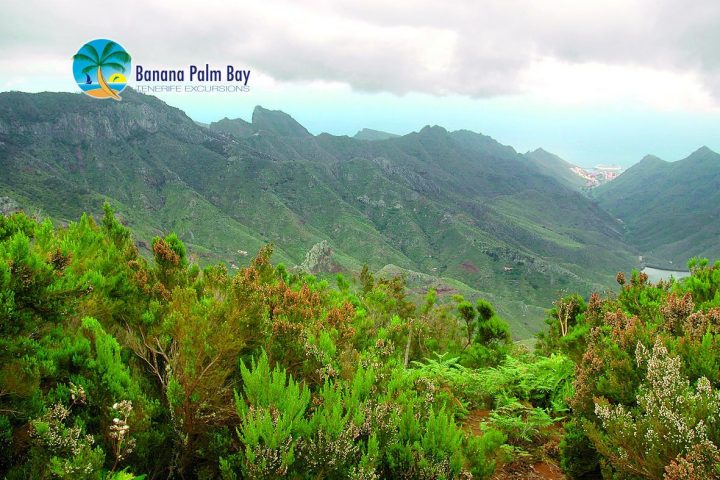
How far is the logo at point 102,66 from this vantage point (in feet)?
164

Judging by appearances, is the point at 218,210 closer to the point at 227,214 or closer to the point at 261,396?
the point at 227,214

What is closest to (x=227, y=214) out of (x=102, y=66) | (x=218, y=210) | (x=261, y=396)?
(x=218, y=210)

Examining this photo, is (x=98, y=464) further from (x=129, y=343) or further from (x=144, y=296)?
(x=144, y=296)

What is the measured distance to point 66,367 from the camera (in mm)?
3947

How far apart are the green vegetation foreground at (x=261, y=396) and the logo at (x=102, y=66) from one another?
177ft

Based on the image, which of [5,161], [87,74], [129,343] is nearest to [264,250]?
[129,343]

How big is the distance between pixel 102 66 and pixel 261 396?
60.2 metres

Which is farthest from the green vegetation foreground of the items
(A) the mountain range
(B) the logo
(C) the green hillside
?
(C) the green hillside

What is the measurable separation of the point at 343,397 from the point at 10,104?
232 metres

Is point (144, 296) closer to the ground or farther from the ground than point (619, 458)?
farther from the ground

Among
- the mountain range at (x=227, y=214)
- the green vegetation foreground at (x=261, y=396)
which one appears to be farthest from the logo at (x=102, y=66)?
the mountain range at (x=227, y=214)

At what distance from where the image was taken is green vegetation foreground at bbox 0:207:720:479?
3.32m

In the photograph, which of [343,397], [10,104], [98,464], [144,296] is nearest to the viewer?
[98,464]

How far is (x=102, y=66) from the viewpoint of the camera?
2050 inches
